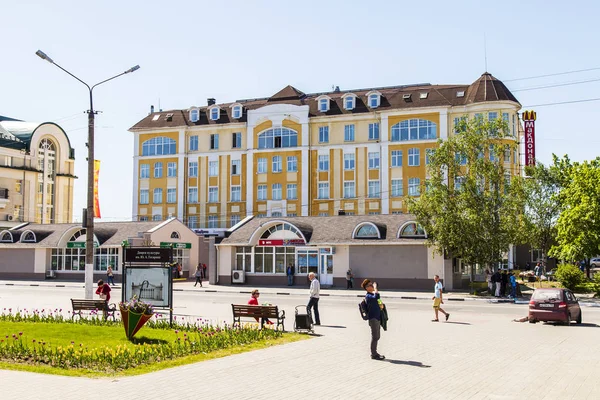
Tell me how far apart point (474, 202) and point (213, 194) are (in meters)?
39.6

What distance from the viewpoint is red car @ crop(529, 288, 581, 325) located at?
913 inches

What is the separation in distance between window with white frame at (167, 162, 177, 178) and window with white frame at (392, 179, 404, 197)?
23.9 metres

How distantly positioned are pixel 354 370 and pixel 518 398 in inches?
131

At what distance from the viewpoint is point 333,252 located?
47.0m

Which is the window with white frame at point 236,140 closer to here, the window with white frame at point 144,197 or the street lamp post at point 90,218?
the window with white frame at point 144,197

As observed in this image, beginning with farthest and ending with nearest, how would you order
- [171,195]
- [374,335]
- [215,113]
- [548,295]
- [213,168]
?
[215,113], [171,195], [213,168], [548,295], [374,335]

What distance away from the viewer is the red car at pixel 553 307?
2319 centimetres

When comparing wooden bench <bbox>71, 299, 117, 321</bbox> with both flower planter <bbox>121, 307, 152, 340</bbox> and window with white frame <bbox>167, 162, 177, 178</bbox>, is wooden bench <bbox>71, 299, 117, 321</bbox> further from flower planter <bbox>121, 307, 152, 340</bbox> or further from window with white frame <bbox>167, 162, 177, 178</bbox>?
window with white frame <bbox>167, 162, 177, 178</bbox>

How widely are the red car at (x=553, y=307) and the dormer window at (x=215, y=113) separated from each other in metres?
56.7

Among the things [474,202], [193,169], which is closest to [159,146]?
[193,169]

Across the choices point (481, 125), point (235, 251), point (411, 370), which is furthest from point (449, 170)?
point (411, 370)

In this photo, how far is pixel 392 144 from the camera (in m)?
67.6

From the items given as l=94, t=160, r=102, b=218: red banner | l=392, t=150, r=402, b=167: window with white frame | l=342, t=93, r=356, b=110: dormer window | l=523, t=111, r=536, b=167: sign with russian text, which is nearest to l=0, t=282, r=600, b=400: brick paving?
Answer: l=523, t=111, r=536, b=167: sign with russian text

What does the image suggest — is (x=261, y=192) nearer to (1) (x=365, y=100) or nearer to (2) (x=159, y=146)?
(2) (x=159, y=146)
